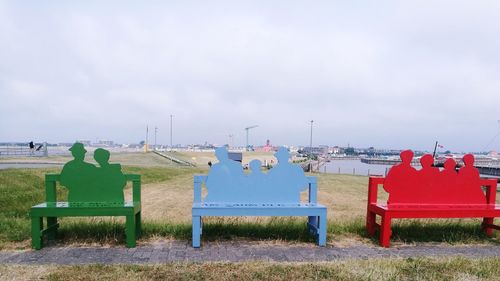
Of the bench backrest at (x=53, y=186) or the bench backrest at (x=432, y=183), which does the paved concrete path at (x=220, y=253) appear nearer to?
the bench backrest at (x=432, y=183)

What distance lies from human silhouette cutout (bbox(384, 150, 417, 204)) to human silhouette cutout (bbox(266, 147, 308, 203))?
1.29 meters

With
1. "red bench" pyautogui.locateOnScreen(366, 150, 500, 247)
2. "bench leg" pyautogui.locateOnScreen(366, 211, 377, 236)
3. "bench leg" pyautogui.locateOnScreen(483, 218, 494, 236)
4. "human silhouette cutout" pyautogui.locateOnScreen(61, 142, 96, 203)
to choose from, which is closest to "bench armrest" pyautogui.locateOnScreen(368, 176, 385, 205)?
"red bench" pyautogui.locateOnScreen(366, 150, 500, 247)

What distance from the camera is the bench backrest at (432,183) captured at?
566 centimetres

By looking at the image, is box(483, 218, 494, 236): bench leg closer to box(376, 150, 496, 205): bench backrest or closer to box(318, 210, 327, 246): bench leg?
box(376, 150, 496, 205): bench backrest

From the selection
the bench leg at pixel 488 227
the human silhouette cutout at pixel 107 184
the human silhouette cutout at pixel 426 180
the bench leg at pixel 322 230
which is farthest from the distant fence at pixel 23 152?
the bench leg at pixel 488 227

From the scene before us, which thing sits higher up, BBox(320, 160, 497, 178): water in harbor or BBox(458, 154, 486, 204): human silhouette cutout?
BBox(458, 154, 486, 204): human silhouette cutout

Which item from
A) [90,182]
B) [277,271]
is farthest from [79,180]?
[277,271]

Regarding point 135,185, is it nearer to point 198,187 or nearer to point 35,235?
point 198,187

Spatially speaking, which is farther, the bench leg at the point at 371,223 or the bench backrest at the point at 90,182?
the bench leg at the point at 371,223

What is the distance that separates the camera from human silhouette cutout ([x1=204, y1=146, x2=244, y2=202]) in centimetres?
548

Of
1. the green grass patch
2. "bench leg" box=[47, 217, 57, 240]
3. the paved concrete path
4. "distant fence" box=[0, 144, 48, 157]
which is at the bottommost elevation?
"distant fence" box=[0, 144, 48, 157]

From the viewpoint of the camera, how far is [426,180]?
5.74 metres

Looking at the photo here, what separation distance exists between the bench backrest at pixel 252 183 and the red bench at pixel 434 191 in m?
1.22

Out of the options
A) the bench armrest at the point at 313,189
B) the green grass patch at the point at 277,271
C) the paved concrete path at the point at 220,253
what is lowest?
the paved concrete path at the point at 220,253
